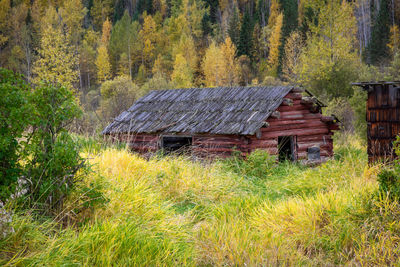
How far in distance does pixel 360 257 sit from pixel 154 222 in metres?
2.94

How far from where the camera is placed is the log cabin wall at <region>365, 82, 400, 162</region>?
11984 mm

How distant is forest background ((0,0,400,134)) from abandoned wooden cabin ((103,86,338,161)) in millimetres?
10475

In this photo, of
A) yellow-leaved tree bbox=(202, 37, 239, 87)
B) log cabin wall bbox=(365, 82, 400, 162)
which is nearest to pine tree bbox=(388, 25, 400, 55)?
yellow-leaved tree bbox=(202, 37, 239, 87)

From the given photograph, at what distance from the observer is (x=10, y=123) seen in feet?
15.5

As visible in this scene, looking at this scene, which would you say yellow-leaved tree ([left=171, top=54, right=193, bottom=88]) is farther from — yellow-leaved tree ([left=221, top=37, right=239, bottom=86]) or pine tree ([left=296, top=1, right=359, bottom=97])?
pine tree ([left=296, top=1, right=359, bottom=97])

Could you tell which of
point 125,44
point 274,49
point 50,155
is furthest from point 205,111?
point 125,44

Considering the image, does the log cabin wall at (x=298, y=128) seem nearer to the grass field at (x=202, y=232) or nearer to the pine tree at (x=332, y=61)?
the grass field at (x=202, y=232)

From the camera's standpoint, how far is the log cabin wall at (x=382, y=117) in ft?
39.3

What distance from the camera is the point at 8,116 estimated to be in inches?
191

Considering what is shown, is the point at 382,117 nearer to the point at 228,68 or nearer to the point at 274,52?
the point at 228,68

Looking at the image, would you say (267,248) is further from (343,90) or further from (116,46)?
(116,46)

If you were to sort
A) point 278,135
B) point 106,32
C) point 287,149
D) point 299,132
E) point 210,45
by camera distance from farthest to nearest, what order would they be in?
point 106,32
point 210,45
point 287,149
point 299,132
point 278,135

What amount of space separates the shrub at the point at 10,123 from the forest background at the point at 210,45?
21490 millimetres

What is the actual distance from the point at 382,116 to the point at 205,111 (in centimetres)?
638
